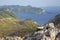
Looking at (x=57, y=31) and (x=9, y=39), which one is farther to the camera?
(x=9, y=39)

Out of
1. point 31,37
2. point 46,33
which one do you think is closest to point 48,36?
point 46,33

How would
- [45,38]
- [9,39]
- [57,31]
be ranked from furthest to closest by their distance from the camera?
1. [9,39]
2. [57,31]
3. [45,38]

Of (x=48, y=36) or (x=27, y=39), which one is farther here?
(x=27, y=39)

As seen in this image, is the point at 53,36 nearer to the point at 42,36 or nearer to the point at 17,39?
the point at 42,36

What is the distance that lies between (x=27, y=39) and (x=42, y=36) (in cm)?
405

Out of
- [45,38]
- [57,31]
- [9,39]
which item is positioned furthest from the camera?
[9,39]

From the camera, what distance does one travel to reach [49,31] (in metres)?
36.6

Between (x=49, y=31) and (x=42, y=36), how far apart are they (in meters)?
1.73

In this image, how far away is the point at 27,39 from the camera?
3875cm

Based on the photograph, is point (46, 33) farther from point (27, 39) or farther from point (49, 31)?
A: point (27, 39)

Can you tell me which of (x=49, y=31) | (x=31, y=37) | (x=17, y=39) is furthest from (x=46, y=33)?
(x=17, y=39)

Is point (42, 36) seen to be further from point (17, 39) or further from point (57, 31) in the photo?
point (17, 39)

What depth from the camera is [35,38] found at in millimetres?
37219

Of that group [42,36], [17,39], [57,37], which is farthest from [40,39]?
[17,39]
